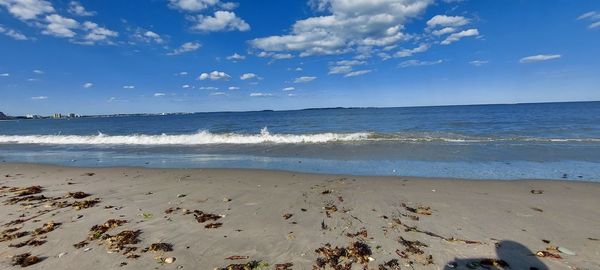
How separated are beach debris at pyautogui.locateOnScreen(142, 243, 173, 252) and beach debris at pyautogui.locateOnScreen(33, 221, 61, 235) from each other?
1.95 meters

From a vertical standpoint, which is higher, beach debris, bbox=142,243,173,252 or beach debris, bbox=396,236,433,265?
beach debris, bbox=142,243,173,252

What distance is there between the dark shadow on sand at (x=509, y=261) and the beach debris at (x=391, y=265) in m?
0.54

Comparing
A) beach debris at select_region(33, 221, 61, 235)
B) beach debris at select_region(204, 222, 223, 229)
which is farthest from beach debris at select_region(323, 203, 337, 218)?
beach debris at select_region(33, 221, 61, 235)

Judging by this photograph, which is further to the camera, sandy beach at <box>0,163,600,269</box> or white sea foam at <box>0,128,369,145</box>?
white sea foam at <box>0,128,369,145</box>

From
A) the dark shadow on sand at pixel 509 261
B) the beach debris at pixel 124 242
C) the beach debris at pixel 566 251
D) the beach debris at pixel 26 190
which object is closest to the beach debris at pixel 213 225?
the beach debris at pixel 124 242

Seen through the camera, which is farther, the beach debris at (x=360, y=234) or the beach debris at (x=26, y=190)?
the beach debris at (x=26, y=190)

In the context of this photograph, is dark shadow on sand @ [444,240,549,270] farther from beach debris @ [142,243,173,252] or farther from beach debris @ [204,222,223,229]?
beach debris @ [142,243,173,252]

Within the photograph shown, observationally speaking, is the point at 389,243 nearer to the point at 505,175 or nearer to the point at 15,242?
the point at 15,242

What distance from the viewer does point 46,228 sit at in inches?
191

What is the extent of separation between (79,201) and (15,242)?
2.17 meters

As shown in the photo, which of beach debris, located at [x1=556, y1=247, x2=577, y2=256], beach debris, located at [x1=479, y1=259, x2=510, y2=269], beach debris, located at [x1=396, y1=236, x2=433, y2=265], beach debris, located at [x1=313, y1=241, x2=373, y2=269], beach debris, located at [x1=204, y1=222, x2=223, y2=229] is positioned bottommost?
beach debris, located at [x1=556, y1=247, x2=577, y2=256]

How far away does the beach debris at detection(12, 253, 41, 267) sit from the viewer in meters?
3.78

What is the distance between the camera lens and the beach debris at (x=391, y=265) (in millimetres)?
3643

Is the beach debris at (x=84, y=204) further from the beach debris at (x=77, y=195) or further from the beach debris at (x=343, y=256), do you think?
the beach debris at (x=343, y=256)
